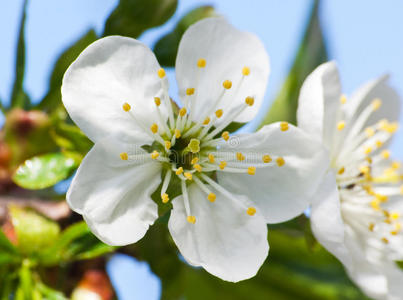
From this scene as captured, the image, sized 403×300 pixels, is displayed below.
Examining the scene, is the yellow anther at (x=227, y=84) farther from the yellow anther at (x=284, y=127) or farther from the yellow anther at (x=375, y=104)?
the yellow anther at (x=375, y=104)

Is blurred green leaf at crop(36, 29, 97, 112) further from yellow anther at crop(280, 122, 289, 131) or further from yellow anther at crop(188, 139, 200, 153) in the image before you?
yellow anther at crop(280, 122, 289, 131)

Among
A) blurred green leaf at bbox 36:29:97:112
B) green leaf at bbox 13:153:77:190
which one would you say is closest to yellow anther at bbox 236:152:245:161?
green leaf at bbox 13:153:77:190

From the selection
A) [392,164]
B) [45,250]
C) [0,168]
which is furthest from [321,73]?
[0,168]

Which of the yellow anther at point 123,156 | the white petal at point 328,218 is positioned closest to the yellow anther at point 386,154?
the white petal at point 328,218

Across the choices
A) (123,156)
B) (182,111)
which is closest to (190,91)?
(182,111)

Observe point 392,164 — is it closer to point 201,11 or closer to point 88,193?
point 201,11

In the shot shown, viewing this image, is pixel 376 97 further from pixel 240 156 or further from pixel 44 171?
pixel 44 171

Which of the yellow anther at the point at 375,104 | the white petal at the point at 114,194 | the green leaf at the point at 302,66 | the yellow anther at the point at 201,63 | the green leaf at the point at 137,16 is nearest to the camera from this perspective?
the white petal at the point at 114,194

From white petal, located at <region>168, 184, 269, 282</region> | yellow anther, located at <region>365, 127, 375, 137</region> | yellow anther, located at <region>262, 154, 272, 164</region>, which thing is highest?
yellow anther, located at <region>262, 154, 272, 164</region>
